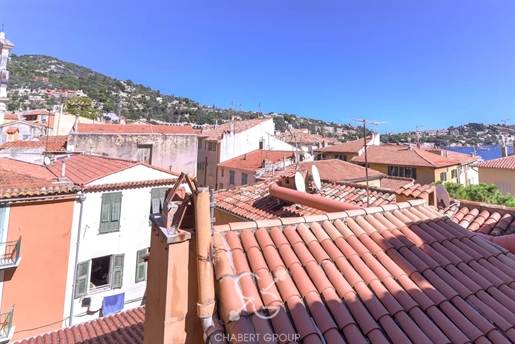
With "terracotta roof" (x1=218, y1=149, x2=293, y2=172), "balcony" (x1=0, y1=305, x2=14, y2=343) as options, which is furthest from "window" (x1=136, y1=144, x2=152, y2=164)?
"balcony" (x1=0, y1=305, x2=14, y2=343)

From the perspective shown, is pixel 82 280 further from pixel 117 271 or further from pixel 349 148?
pixel 349 148

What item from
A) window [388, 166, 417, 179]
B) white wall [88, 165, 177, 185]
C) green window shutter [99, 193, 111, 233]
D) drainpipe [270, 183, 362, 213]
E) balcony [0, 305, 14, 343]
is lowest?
balcony [0, 305, 14, 343]

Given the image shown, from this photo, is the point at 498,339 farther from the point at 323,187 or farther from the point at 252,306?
the point at 323,187

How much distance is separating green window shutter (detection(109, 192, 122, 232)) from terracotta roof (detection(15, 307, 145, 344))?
18.4ft

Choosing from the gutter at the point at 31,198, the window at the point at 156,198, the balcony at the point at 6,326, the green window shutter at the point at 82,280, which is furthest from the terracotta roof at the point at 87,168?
the balcony at the point at 6,326

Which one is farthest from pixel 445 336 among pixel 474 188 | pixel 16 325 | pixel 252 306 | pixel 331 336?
pixel 474 188

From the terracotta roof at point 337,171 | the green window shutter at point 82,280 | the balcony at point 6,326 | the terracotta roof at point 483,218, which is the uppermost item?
the terracotta roof at point 337,171

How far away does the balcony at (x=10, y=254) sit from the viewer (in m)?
10.2

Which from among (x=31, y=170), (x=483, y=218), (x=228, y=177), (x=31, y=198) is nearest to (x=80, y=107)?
(x=228, y=177)

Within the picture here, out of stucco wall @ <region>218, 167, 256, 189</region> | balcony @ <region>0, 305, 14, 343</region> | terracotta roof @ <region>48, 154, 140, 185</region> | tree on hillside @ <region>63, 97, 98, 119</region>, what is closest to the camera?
balcony @ <region>0, 305, 14, 343</region>

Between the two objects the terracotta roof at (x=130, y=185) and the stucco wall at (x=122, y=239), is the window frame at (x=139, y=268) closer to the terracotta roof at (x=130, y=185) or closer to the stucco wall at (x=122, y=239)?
the stucco wall at (x=122, y=239)

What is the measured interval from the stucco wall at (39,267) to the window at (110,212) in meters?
1.33

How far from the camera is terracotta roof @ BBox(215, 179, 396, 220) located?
8.12 metres

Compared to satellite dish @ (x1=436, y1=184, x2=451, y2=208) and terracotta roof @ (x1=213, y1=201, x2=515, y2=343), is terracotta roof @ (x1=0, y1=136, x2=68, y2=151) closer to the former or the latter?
terracotta roof @ (x1=213, y1=201, x2=515, y2=343)
